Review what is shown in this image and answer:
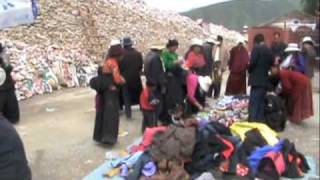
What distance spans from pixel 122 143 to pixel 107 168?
1.78 metres

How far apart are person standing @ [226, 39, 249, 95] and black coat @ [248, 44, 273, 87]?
214 centimetres

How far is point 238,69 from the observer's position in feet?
41.0

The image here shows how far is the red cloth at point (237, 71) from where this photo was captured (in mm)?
12406

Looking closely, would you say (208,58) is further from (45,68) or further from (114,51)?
(45,68)

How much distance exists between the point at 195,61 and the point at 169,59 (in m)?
2.08

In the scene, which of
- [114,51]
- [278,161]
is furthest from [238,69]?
[278,161]

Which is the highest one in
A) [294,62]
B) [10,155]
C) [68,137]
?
[10,155]

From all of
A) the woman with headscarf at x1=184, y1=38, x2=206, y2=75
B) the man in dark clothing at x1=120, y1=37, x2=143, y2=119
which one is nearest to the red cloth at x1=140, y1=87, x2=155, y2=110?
the man in dark clothing at x1=120, y1=37, x2=143, y2=119

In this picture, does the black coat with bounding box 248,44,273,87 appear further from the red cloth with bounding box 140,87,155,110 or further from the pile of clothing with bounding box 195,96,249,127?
the red cloth with bounding box 140,87,155,110

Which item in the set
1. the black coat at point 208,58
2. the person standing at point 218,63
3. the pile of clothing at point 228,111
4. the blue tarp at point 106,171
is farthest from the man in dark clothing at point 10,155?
the person standing at point 218,63

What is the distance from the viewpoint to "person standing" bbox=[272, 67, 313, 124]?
10.3 m

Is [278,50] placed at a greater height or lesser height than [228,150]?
greater

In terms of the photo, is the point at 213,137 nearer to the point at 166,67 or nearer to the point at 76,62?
the point at 166,67

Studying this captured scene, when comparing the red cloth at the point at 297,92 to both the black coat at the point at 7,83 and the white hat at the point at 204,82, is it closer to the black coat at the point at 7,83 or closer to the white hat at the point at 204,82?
the white hat at the point at 204,82
